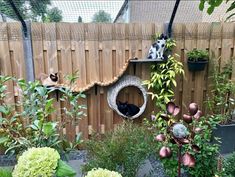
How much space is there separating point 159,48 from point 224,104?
1.13 metres

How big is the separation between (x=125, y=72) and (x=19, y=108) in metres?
1.42

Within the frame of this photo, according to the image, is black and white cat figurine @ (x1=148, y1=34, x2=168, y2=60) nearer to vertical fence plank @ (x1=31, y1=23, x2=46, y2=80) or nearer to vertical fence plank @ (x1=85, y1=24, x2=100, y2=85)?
vertical fence plank @ (x1=85, y1=24, x2=100, y2=85)

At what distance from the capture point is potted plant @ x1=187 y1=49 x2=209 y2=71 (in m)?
3.17

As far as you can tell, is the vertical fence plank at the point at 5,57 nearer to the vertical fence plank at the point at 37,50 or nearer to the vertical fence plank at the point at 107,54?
the vertical fence plank at the point at 37,50

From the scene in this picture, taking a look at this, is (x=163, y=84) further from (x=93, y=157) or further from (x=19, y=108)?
(x=19, y=108)

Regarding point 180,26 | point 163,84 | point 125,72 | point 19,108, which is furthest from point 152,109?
point 19,108

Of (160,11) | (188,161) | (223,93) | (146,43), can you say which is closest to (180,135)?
(188,161)

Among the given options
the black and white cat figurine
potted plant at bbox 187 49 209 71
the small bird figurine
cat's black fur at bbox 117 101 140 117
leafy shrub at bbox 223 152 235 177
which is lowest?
leafy shrub at bbox 223 152 235 177

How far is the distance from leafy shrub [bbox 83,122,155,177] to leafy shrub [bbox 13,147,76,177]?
976 millimetres

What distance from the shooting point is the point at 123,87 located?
321cm

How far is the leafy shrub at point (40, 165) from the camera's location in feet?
4.00

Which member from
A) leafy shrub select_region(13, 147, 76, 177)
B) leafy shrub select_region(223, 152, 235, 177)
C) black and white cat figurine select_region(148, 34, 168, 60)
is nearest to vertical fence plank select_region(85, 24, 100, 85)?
black and white cat figurine select_region(148, 34, 168, 60)

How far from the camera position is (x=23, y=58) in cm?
308

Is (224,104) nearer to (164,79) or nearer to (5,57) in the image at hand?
(164,79)
